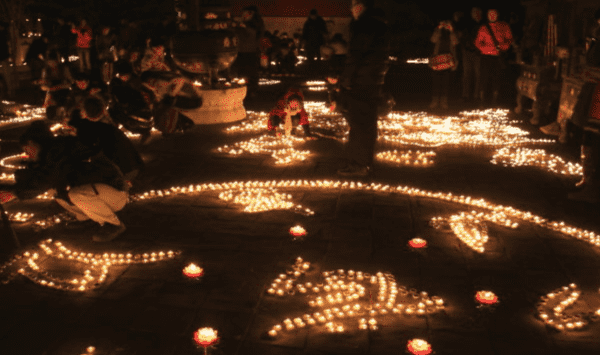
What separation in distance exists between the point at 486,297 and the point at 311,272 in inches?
Result: 50.0

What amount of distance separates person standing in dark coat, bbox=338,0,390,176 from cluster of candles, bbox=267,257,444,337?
2703 mm

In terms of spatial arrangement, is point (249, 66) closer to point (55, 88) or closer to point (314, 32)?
point (314, 32)

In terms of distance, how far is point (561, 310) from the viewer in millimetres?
3900

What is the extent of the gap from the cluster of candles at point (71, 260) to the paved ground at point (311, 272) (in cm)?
9

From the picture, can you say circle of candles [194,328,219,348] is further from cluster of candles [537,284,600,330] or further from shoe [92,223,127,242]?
cluster of candles [537,284,600,330]

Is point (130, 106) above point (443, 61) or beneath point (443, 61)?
beneath

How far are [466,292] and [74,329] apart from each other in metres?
2.63

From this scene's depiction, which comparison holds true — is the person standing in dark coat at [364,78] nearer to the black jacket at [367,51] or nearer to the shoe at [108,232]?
the black jacket at [367,51]

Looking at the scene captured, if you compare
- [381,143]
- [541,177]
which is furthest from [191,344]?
[381,143]

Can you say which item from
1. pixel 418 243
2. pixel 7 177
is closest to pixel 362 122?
pixel 418 243

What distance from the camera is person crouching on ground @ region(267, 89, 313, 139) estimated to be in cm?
863

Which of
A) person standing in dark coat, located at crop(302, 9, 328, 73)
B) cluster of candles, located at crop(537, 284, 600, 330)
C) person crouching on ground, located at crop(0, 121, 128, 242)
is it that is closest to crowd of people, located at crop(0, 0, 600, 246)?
person crouching on ground, located at crop(0, 121, 128, 242)

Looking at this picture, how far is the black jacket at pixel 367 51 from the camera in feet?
20.8

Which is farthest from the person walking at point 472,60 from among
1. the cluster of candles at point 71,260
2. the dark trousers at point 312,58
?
the cluster of candles at point 71,260
